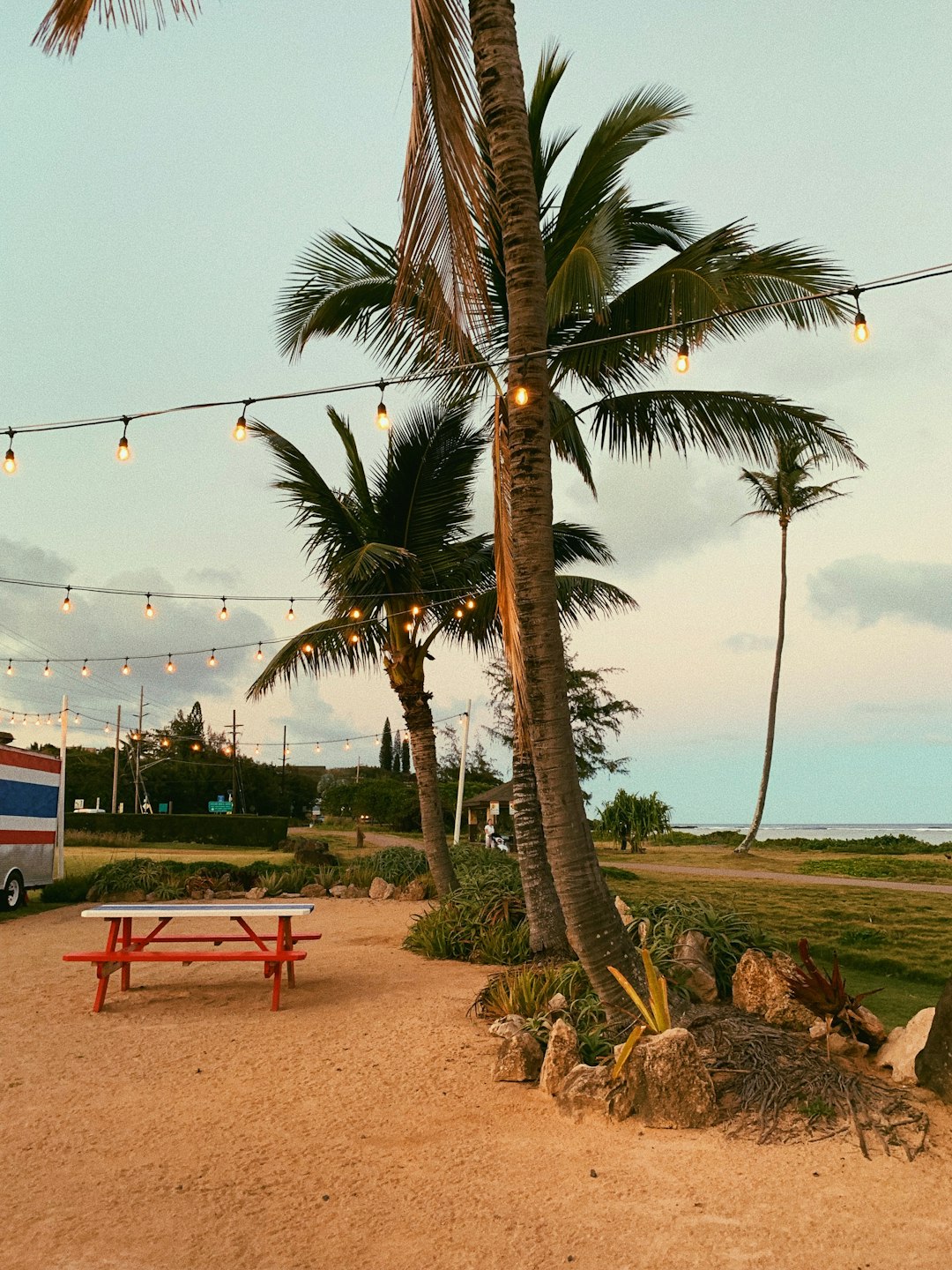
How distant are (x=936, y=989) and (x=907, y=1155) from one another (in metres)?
4.32

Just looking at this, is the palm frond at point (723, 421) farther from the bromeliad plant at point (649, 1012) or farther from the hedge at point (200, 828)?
the hedge at point (200, 828)

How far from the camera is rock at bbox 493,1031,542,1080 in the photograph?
5207 millimetres

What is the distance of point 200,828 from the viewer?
32.9 m

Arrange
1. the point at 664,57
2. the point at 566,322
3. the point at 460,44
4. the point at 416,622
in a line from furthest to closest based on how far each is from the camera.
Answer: the point at 416,622 < the point at 566,322 < the point at 664,57 < the point at 460,44

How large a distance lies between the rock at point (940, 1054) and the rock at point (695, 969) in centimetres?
155

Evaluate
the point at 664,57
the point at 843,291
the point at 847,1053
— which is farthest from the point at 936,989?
the point at 664,57

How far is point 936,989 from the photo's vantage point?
7715 mm

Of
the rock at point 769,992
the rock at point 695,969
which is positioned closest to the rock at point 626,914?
the rock at point 695,969

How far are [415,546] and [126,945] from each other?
7017mm

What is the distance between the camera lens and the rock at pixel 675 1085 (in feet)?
14.5

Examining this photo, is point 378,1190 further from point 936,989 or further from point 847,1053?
point 936,989

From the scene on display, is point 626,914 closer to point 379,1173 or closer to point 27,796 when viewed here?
point 379,1173

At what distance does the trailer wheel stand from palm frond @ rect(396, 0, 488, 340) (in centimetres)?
1205

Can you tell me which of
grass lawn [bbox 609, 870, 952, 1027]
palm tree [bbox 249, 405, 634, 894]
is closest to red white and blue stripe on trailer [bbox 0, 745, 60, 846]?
palm tree [bbox 249, 405, 634, 894]
